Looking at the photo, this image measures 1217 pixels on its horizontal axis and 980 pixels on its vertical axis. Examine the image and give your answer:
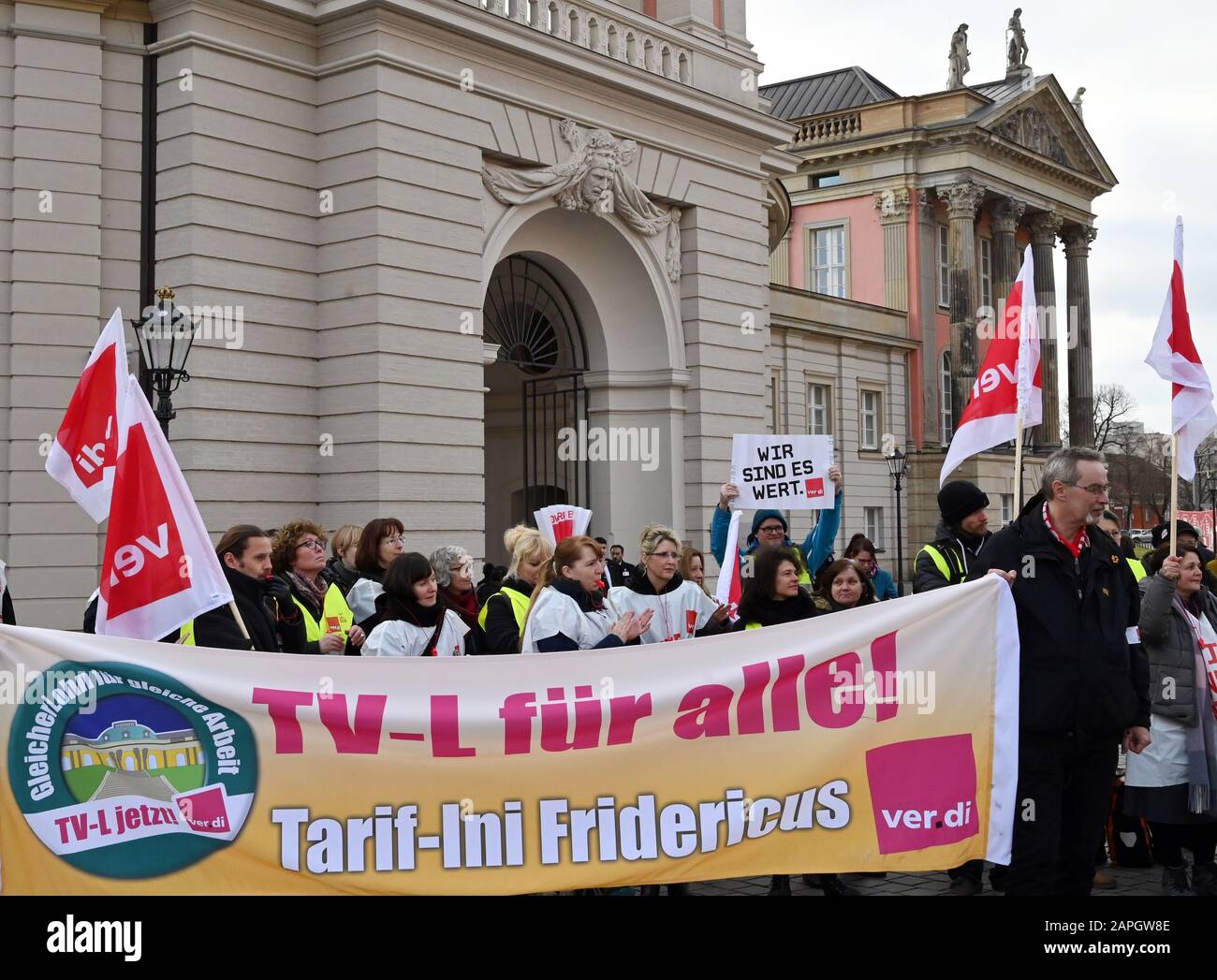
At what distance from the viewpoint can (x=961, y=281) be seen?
135 ft

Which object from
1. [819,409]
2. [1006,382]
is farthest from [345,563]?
[819,409]

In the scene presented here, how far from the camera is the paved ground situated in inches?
290

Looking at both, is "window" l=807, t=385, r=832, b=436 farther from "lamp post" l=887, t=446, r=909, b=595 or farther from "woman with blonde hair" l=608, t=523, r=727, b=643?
"woman with blonde hair" l=608, t=523, r=727, b=643

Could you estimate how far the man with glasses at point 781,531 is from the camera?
34.2 ft

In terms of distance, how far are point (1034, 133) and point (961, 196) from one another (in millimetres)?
5788

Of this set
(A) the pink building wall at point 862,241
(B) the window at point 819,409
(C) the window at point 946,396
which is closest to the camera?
(B) the window at point 819,409

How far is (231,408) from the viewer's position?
15.3m

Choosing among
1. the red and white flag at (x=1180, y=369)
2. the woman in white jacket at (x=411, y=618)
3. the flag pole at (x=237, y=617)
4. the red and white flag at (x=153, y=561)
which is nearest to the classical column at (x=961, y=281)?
the red and white flag at (x=1180, y=369)

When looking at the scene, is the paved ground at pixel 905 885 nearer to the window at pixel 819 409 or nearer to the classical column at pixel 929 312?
the window at pixel 819 409

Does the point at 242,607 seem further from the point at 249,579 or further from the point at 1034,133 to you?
the point at 1034,133

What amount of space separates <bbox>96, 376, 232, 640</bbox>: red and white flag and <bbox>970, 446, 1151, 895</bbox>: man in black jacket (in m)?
3.47

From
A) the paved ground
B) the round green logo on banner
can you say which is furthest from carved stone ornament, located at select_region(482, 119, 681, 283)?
the round green logo on banner

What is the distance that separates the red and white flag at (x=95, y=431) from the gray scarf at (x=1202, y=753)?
18.2 feet
